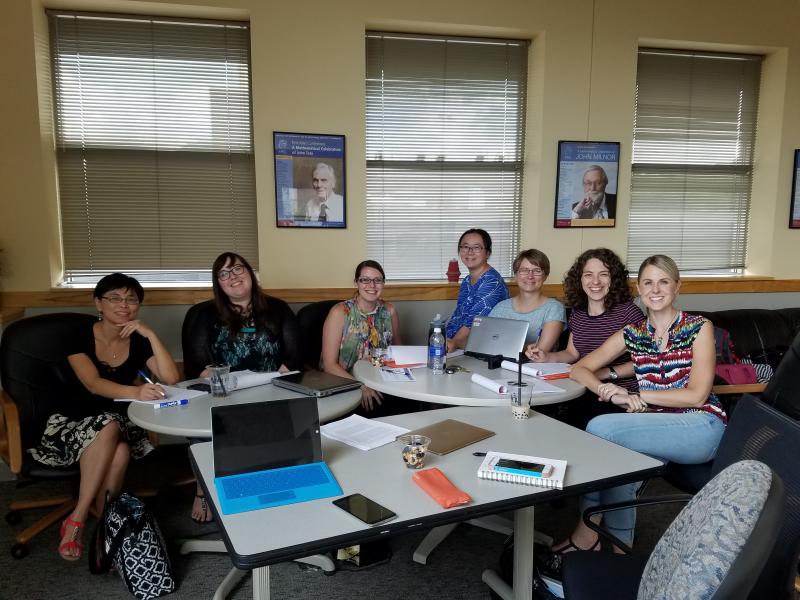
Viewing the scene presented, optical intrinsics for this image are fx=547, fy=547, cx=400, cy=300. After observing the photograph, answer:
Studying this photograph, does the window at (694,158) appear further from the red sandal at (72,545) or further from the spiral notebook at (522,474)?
the red sandal at (72,545)

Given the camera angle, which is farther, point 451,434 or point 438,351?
point 438,351

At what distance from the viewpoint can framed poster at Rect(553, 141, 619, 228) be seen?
156 inches

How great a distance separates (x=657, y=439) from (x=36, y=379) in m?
2.76

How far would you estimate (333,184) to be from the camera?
3.65 metres

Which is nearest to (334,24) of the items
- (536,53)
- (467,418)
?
(536,53)

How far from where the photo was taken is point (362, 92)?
143 inches

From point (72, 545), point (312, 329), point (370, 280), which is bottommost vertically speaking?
point (72, 545)

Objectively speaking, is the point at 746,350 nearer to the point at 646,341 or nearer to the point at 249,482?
the point at 646,341

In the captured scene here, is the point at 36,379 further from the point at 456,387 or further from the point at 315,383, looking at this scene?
the point at 456,387

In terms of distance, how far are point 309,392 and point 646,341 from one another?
1440 millimetres

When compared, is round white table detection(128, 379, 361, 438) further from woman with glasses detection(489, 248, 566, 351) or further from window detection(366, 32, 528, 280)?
window detection(366, 32, 528, 280)

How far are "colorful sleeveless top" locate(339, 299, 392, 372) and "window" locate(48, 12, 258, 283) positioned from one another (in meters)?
1.19

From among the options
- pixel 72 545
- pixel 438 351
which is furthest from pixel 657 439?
pixel 72 545

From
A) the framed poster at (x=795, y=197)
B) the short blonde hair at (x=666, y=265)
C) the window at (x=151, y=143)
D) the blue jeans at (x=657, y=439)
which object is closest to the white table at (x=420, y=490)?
the blue jeans at (x=657, y=439)
